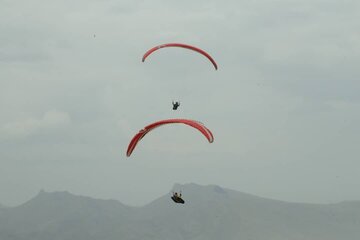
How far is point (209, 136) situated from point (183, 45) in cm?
1431

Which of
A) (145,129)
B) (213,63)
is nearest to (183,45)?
(213,63)

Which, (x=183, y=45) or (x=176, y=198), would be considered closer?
(x=176, y=198)

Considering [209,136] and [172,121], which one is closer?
[209,136]

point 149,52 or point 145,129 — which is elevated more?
point 149,52

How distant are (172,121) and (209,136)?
4810 millimetres

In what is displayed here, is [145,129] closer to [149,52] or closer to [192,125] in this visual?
[192,125]

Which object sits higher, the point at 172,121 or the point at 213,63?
the point at 213,63

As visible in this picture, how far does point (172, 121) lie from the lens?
49.2 meters

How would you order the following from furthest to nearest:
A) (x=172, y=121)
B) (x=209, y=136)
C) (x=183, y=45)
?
(x=183, y=45)
(x=172, y=121)
(x=209, y=136)

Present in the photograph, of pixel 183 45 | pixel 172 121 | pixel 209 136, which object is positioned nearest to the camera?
pixel 209 136

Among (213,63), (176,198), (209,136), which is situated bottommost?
(176,198)

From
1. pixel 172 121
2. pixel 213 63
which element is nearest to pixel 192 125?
pixel 172 121

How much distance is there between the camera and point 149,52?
59.0 m

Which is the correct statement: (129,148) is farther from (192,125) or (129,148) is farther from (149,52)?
(149,52)
